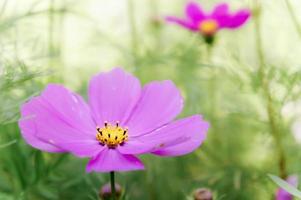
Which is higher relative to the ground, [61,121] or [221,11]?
[221,11]

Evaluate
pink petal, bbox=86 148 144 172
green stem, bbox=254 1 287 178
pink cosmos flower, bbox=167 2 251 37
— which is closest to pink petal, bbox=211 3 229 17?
pink cosmos flower, bbox=167 2 251 37

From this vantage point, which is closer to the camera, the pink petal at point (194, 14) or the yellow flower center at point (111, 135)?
the yellow flower center at point (111, 135)

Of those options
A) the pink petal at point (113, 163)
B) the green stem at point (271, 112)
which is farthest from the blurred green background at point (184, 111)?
the pink petal at point (113, 163)

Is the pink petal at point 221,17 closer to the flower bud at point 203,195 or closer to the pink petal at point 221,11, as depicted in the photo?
the pink petal at point 221,11

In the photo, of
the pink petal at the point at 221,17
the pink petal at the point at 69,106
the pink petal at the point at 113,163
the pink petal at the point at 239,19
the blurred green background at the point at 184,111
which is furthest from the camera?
the pink petal at the point at 221,17

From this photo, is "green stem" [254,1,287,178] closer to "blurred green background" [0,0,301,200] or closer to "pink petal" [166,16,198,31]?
"blurred green background" [0,0,301,200]

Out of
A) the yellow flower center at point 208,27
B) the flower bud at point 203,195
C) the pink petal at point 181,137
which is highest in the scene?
the yellow flower center at point 208,27

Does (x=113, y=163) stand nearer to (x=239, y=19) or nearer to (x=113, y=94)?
(x=113, y=94)

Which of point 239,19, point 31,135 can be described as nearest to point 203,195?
point 31,135
